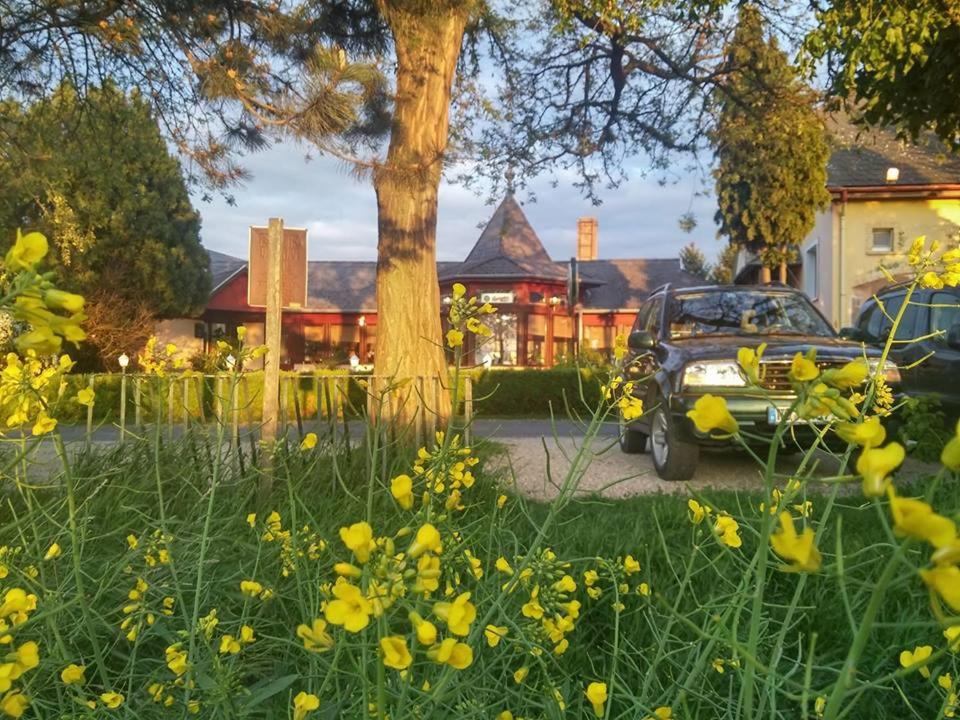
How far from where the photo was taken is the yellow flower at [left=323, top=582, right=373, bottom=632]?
0.61 m

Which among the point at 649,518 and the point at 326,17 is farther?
the point at 326,17

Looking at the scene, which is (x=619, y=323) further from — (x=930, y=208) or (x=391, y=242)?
→ (x=391, y=242)

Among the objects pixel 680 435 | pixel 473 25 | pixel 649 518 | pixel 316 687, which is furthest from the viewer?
pixel 473 25

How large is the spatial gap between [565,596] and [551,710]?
25cm

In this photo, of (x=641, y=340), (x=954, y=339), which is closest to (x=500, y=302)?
(x=641, y=340)

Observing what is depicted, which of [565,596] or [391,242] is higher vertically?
[391,242]

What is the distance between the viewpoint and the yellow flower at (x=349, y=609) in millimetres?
608

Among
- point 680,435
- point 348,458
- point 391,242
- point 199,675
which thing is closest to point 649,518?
point 348,458

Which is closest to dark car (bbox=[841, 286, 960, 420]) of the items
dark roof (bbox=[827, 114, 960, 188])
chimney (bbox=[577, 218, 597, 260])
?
dark roof (bbox=[827, 114, 960, 188])

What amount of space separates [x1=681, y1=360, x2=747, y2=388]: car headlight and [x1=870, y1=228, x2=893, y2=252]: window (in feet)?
50.6

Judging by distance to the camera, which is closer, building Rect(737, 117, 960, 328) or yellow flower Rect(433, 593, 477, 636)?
yellow flower Rect(433, 593, 477, 636)

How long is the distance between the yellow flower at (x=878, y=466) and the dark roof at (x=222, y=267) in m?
28.3

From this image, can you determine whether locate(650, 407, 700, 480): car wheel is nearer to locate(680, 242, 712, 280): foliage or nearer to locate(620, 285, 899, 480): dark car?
locate(620, 285, 899, 480): dark car

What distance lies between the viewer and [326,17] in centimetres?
659
